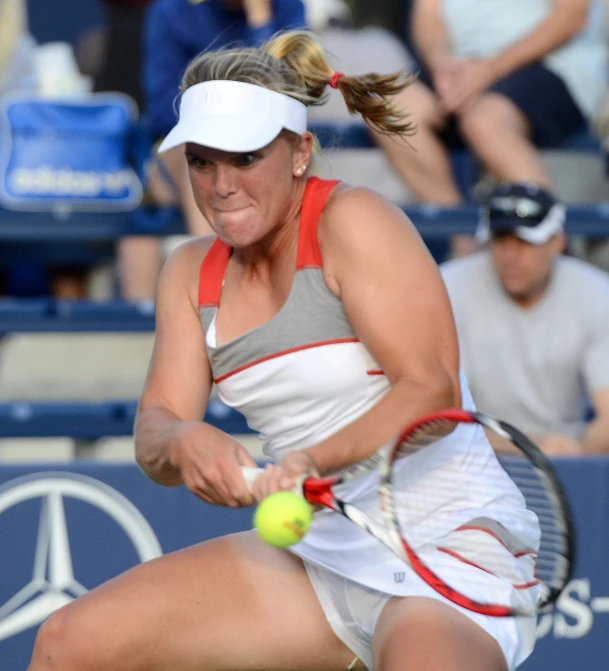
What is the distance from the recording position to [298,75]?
260cm

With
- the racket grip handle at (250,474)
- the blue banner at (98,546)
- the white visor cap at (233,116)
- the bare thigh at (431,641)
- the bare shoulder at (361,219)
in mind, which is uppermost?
the white visor cap at (233,116)

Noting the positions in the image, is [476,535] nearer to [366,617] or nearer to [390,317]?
[366,617]

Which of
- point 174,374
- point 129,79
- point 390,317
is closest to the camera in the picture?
point 390,317

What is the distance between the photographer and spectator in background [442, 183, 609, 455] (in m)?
4.59

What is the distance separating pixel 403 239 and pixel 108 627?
0.99 metres

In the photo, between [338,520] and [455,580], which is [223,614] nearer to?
[338,520]

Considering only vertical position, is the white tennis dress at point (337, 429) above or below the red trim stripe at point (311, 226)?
below

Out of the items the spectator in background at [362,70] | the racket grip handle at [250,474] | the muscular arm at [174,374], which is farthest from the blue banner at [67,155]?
the racket grip handle at [250,474]

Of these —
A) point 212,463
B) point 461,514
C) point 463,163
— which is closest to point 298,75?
point 212,463

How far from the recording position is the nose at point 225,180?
96.0 inches

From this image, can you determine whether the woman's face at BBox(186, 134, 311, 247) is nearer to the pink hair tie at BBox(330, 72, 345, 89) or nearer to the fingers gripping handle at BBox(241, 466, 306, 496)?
the pink hair tie at BBox(330, 72, 345, 89)

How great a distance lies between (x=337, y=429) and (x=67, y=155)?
3100mm

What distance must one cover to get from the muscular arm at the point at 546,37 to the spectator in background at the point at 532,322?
0.64 metres

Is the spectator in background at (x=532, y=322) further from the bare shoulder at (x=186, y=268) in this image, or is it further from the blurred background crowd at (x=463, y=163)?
the bare shoulder at (x=186, y=268)
